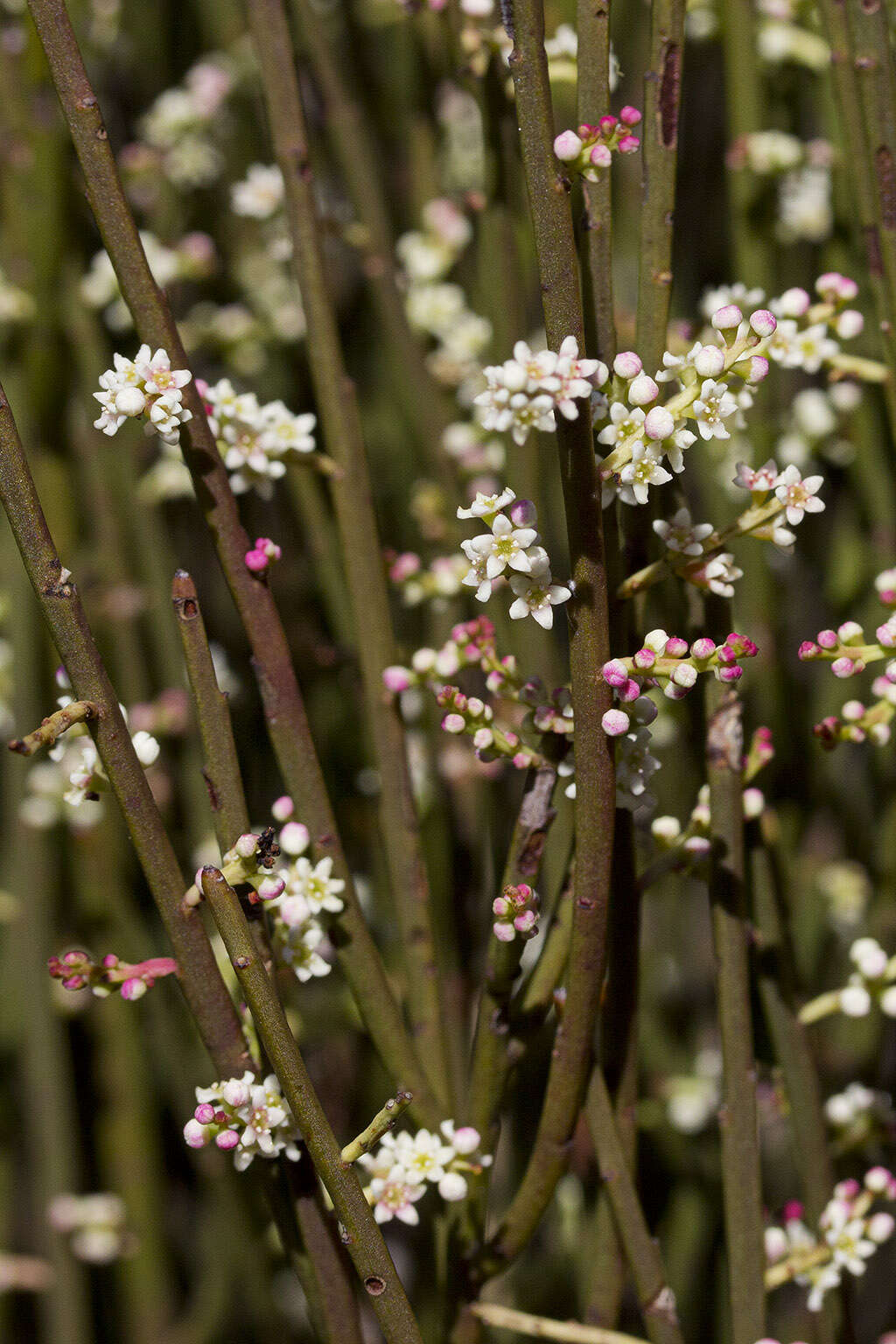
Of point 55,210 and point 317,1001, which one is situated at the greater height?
point 55,210

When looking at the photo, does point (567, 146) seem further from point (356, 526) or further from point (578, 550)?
point (356, 526)

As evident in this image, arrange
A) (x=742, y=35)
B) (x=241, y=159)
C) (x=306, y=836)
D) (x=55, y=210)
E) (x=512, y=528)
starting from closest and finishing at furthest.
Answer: (x=512, y=528), (x=306, y=836), (x=742, y=35), (x=55, y=210), (x=241, y=159)

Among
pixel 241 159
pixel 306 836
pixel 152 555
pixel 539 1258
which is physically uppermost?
pixel 241 159

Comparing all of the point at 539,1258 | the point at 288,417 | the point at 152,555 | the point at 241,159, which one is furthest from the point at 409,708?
the point at 241,159

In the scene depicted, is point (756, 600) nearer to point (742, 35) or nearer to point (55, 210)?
point (742, 35)

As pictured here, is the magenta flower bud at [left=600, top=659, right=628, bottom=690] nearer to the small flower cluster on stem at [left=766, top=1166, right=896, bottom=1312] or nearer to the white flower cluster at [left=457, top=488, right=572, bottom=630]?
the white flower cluster at [left=457, top=488, right=572, bottom=630]

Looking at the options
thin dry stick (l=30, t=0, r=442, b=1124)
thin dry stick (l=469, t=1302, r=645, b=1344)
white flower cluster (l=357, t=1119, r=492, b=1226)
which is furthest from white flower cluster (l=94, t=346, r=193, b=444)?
thin dry stick (l=469, t=1302, r=645, b=1344)

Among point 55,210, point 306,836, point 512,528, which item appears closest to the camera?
point 512,528
